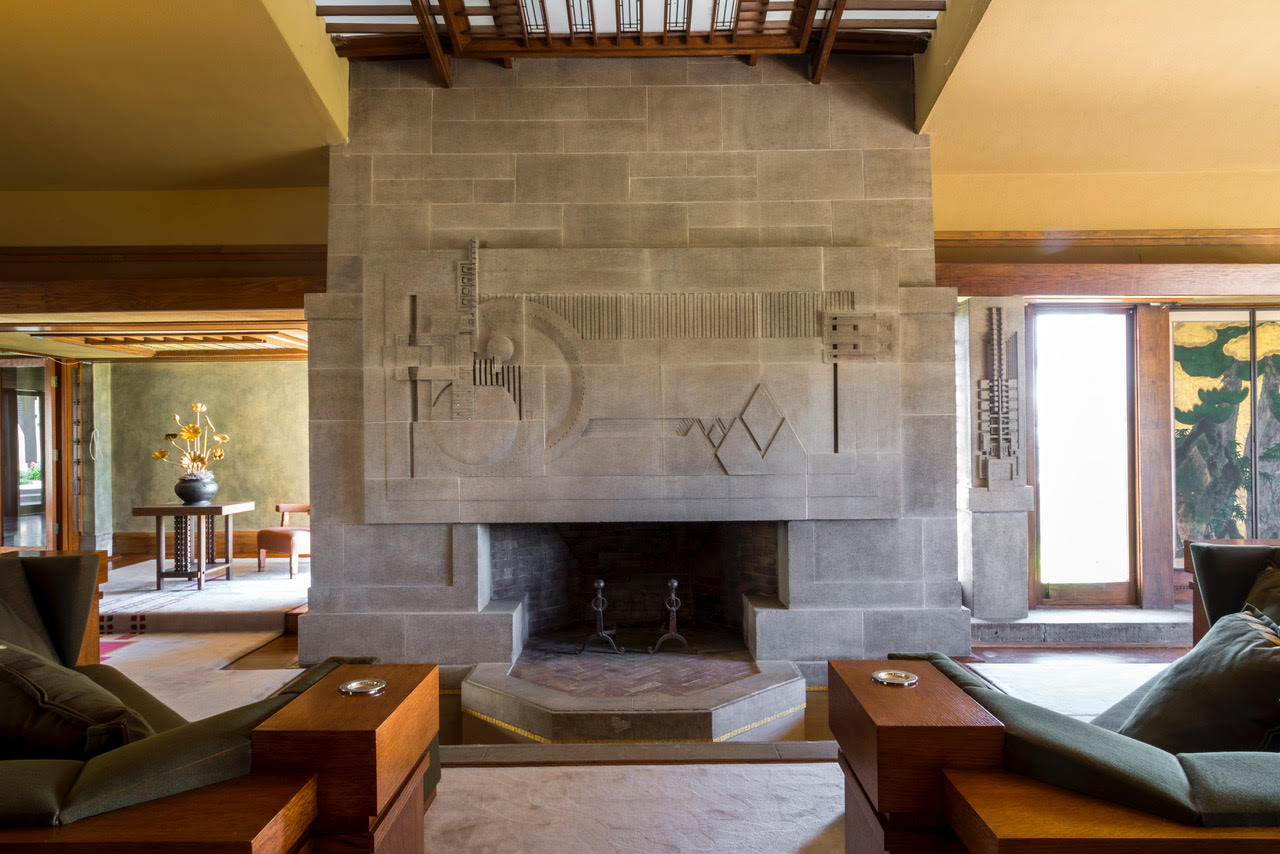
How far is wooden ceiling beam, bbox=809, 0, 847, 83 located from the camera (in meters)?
4.01

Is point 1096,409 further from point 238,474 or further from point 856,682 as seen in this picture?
point 238,474

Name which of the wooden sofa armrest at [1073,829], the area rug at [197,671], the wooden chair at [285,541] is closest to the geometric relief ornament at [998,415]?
the wooden sofa armrest at [1073,829]

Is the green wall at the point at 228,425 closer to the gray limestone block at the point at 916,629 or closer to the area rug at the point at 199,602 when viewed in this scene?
the area rug at the point at 199,602

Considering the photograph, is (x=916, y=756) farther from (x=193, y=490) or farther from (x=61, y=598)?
(x=193, y=490)

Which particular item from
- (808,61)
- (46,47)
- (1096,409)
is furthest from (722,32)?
(1096,409)

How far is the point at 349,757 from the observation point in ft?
5.04

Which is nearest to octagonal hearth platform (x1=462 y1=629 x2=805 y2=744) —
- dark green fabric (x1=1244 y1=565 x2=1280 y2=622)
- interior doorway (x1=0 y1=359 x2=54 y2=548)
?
dark green fabric (x1=1244 y1=565 x2=1280 y2=622)

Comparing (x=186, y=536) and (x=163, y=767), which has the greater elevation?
(x=163, y=767)

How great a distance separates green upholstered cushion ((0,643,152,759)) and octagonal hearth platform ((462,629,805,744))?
91.1 inches

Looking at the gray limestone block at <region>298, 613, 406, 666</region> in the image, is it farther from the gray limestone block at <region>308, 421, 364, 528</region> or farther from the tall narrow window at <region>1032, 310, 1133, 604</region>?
the tall narrow window at <region>1032, 310, 1133, 604</region>

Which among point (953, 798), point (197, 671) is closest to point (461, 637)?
point (197, 671)

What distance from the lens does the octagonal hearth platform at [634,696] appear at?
3.71 m

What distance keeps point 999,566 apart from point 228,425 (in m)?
8.94

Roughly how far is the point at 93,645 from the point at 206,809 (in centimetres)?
276
